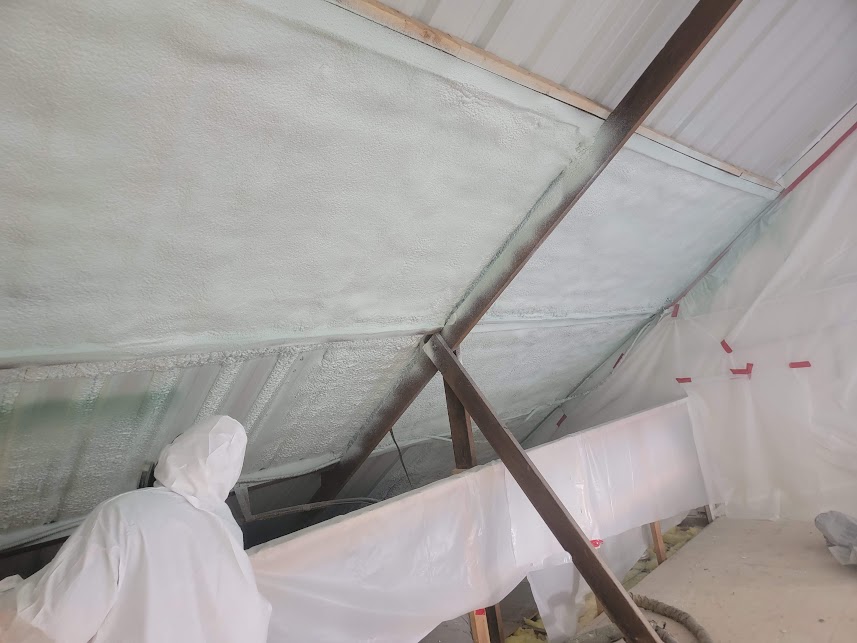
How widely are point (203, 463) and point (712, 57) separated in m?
1.96

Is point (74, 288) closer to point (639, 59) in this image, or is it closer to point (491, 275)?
point (491, 275)

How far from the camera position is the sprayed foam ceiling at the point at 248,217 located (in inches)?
38.2

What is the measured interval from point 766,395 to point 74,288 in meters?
3.30

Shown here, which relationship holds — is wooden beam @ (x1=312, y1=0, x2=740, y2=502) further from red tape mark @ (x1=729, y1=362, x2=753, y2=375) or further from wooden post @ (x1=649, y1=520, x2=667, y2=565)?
red tape mark @ (x1=729, y1=362, x2=753, y2=375)

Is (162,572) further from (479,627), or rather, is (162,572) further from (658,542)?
(658,542)

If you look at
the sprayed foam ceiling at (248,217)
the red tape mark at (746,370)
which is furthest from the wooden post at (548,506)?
the red tape mark at (746,370)

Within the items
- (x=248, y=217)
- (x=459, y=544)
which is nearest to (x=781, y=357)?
(x=459, y=544)

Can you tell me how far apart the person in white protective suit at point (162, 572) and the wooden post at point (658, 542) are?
235cm

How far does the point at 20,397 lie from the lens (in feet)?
4.78

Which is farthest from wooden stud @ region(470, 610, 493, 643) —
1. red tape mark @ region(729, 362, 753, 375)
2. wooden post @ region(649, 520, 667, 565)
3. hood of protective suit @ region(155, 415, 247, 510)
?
red tape mark @ region(729, 362, 753, 375)

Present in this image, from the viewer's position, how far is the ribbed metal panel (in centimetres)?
130

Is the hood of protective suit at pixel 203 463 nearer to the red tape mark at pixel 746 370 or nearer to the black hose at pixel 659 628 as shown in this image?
the black hose at pixel 659 628

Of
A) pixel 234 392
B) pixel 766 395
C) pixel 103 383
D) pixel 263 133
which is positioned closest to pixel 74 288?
pixel 103 383

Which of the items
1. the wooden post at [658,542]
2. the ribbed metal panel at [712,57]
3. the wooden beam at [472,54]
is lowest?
the wooden post at [658,542]
